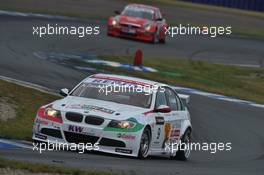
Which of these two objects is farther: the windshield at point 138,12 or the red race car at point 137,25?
the windshield at point 138,12

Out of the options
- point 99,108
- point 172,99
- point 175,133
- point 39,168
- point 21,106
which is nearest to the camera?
point 39,168

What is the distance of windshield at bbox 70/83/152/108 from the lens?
12.4 m

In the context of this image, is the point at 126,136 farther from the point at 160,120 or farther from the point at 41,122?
the point at 41,122

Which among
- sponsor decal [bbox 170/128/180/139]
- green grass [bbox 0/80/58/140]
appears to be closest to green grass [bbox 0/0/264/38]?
green grass [bbox 0/80/58/140]

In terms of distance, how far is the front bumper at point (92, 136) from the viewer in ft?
37.3

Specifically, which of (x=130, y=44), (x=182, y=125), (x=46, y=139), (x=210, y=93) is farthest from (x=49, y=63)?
(x=46, y=139)

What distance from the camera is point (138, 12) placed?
33781 mm

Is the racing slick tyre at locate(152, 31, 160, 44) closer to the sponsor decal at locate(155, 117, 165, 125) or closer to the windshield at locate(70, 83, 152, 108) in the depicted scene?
the windshield at locate(70, 83, 152, 108)

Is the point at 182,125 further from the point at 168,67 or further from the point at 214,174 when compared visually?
the point at 168,67

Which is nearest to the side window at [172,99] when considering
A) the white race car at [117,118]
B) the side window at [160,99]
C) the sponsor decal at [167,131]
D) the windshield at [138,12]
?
the white race car at [117,118]

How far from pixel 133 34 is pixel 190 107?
43.4ft

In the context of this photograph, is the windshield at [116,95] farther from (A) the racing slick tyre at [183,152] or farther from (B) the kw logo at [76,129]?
(A) the racing slick tyre at [183,152]

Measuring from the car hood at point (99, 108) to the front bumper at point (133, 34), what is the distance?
20.8m

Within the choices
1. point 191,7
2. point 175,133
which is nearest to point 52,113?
point 175,133
